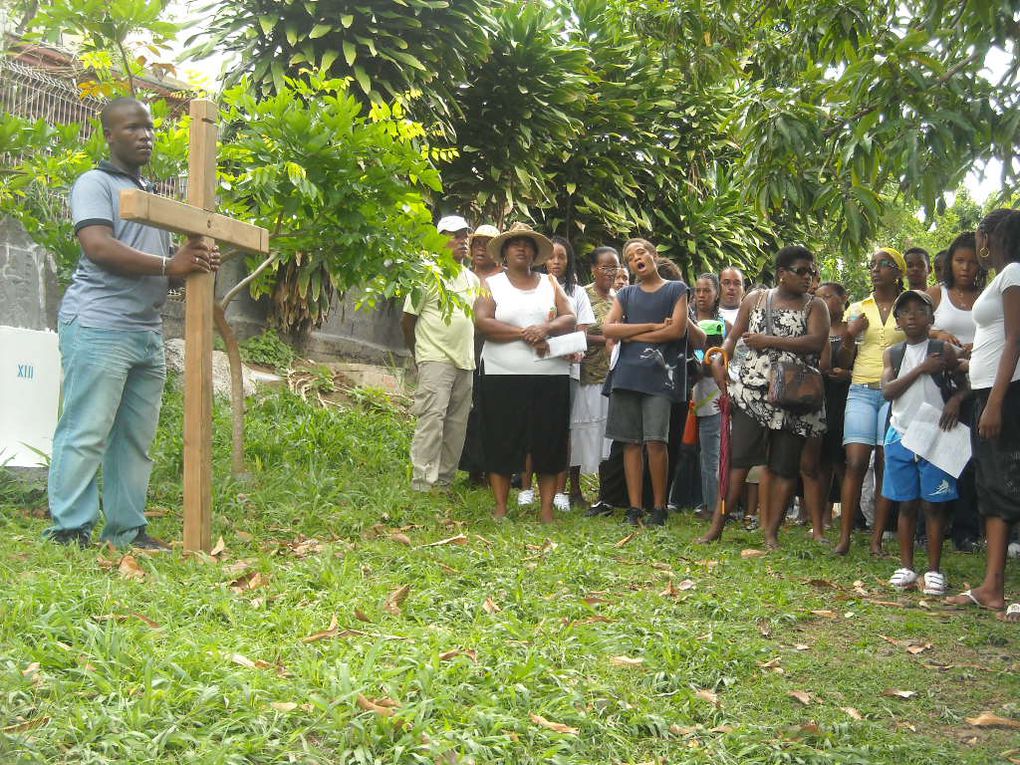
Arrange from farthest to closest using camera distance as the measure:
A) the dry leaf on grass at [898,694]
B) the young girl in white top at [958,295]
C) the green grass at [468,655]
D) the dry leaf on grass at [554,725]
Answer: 1. the young girl in white top at [958,295]
2. the dry leaf on grass at [898,694]
3. the dry leaf on grass at [554,725]
4. the green grass at [468,655]

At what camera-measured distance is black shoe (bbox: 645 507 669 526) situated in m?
7.71

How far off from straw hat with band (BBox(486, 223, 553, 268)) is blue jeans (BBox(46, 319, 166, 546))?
291 centimetres

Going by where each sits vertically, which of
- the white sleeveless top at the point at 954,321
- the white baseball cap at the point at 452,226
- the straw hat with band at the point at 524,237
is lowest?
the white sleeveless top at the point at 954,321

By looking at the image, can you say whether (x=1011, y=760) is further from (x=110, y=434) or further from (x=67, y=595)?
(x=110, y=434)

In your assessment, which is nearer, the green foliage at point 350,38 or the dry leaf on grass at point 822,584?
the dry leaf on grass at point 822,584

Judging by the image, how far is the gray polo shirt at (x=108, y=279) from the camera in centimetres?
531

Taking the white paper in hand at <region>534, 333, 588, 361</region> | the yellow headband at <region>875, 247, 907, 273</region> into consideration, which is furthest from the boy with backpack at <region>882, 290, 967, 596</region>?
the white paper in hand at <region>534, 333, 588, 361</region>

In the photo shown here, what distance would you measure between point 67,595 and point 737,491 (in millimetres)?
4279

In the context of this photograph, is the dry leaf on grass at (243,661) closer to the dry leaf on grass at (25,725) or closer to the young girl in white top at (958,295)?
the dry leaf on grass at (25,725)

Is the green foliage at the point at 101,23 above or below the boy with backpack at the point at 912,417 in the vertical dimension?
above

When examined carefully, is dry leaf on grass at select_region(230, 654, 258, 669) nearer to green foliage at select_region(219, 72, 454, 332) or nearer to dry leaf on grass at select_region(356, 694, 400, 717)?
dry leaf on grass at select_region(356, 694, 400, 717)

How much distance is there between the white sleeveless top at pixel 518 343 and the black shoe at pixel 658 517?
1134 mm

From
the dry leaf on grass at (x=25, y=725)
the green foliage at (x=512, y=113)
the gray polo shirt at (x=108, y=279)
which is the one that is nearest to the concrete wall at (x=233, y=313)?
the green foliage at (x=512, y=113)

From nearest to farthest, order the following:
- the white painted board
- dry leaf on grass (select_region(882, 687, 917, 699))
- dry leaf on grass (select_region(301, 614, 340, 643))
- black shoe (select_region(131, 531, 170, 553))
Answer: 1. dry leaf on grass (select_region(301, 614, 340, 643))
2. dry leaf on grass (select_region(882, 687, 917, 699))
3. black shoe (select_region(131, 531, 170, 553))
4. the white painted board
